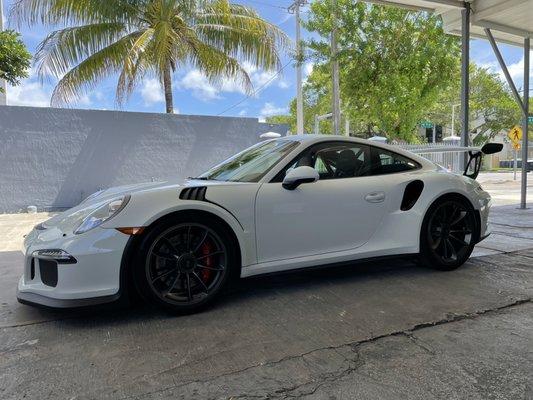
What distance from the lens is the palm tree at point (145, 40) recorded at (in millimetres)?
11242

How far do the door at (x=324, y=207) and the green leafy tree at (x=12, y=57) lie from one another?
27.0ft

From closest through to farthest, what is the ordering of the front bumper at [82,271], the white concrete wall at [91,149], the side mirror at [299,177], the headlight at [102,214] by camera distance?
the front bumper at [82,271] → the headlight at [102,214] → the side mirror at [299,177] → the white concrete wall at [91,149]

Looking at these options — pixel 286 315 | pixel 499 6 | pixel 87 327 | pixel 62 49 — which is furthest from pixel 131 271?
pixel 62 49

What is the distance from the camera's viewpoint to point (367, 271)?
4.58 meters

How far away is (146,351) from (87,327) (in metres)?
0.66

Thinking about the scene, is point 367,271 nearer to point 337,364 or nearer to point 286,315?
point 286,315

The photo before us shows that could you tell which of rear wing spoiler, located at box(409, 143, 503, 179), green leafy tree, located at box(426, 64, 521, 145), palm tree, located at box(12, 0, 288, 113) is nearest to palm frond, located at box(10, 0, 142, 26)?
palm tree, located at box(12, 0, 288, 113)

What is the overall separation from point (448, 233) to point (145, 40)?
959cm

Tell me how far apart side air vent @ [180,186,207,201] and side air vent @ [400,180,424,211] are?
6.35 feet

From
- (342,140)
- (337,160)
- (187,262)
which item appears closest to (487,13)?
(342,140)

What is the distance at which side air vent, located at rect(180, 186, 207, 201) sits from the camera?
3334 mm

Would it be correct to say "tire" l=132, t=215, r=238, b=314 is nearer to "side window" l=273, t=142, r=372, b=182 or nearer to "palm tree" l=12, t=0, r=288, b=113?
"side window" l=273, t=142, r=372, b=182

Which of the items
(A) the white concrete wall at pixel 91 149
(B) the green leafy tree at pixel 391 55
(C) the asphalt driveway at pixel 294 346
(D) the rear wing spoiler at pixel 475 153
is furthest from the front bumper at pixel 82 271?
(B) the green leafy tree at pixel 391 55

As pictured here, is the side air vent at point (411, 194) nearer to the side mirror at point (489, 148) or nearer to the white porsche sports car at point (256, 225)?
the white porsche sports car at point (256, 225)
